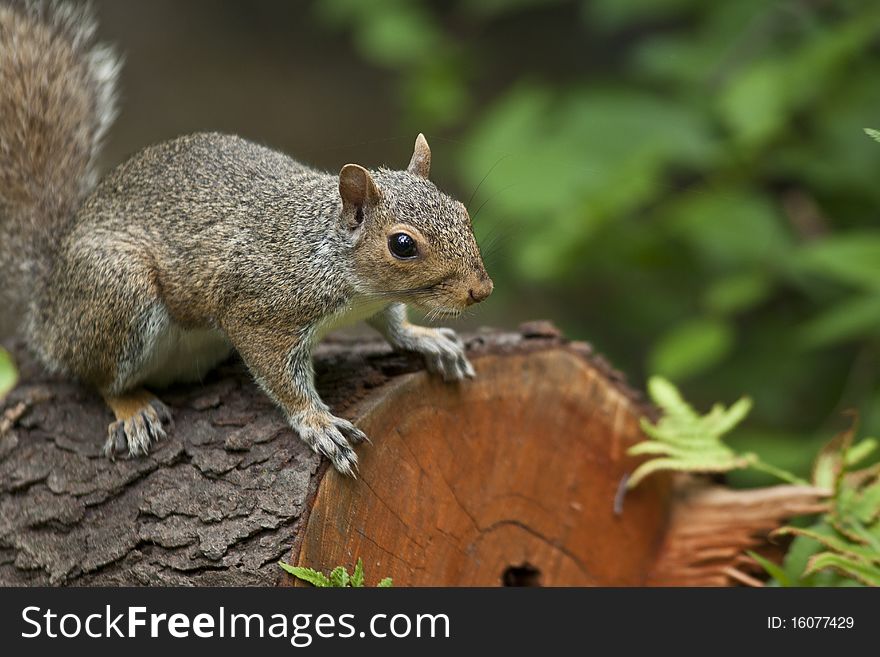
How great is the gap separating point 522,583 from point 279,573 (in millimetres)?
906

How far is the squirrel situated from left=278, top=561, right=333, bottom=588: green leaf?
0.82ft

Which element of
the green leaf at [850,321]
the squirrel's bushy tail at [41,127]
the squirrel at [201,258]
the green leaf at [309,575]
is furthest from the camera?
the green leaf at [850,321]

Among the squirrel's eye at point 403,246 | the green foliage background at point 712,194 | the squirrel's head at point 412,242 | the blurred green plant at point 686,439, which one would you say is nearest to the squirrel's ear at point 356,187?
the squirrel's head at point 412,242

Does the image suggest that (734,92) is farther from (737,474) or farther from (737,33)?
(737,474)

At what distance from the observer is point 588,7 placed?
600cm

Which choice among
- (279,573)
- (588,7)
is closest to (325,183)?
(279,573)

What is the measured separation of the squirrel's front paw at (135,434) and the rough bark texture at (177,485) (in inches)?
1.2

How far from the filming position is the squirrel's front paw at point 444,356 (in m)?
2.50

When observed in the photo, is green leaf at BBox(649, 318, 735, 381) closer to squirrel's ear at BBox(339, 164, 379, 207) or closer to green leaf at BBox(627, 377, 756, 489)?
green leaf at BBox(627, 377, 756, 489)

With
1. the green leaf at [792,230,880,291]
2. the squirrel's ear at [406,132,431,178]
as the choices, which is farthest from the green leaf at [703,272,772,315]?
the squirrel's ear at [406,132,431,178]

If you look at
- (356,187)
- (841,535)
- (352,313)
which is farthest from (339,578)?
(841,535)

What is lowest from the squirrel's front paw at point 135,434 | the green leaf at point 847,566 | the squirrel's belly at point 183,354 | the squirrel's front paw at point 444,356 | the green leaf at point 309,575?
the green leaf at point 309,575

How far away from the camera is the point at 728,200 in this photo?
3.80 m

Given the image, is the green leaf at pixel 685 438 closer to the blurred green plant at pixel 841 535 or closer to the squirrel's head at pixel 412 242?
the blurred green plant at pixel 841 535
